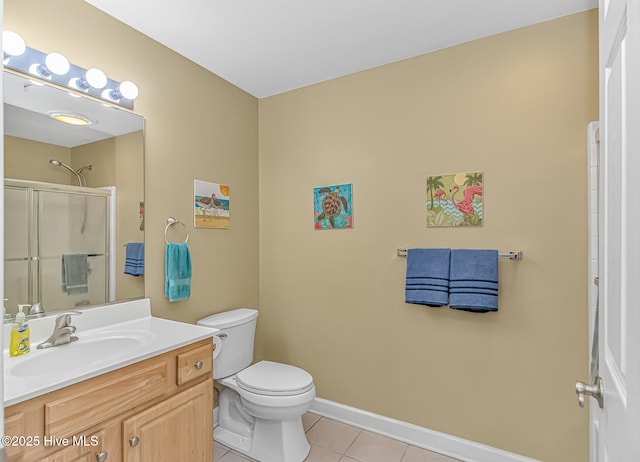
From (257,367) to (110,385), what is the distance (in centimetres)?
107

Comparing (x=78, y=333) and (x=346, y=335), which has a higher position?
(x=78, y=333)

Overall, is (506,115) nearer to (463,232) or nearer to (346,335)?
(463,232)

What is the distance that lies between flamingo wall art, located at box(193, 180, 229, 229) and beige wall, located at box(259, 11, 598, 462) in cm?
41

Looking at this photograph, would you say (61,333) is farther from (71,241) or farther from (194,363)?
(194,363)

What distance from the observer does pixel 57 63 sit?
1519 millimetres

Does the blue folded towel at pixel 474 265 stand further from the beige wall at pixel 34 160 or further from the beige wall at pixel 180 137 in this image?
A: the beige wall at pixel 34 160

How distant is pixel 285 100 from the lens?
268cm

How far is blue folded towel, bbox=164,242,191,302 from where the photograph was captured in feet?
6.53

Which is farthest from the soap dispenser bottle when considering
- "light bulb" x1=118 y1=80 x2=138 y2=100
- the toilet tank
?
"light bulb" x1=118 y1=80 x2=138 y2=100

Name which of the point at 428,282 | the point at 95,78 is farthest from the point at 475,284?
the point at 95,78

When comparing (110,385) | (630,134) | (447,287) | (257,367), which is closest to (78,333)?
(110,385)

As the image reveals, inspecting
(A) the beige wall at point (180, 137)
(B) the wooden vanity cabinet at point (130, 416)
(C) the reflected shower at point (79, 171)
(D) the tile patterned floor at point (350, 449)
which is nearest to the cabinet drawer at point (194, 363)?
(B) the wooden vanity cabinet at point (130, 416)

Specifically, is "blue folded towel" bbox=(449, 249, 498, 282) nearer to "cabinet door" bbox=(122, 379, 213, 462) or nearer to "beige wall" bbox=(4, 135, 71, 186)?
"cabinet door" bbox=(122, 379, 213, 462)

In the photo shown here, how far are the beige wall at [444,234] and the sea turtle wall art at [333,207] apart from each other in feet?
0.19
